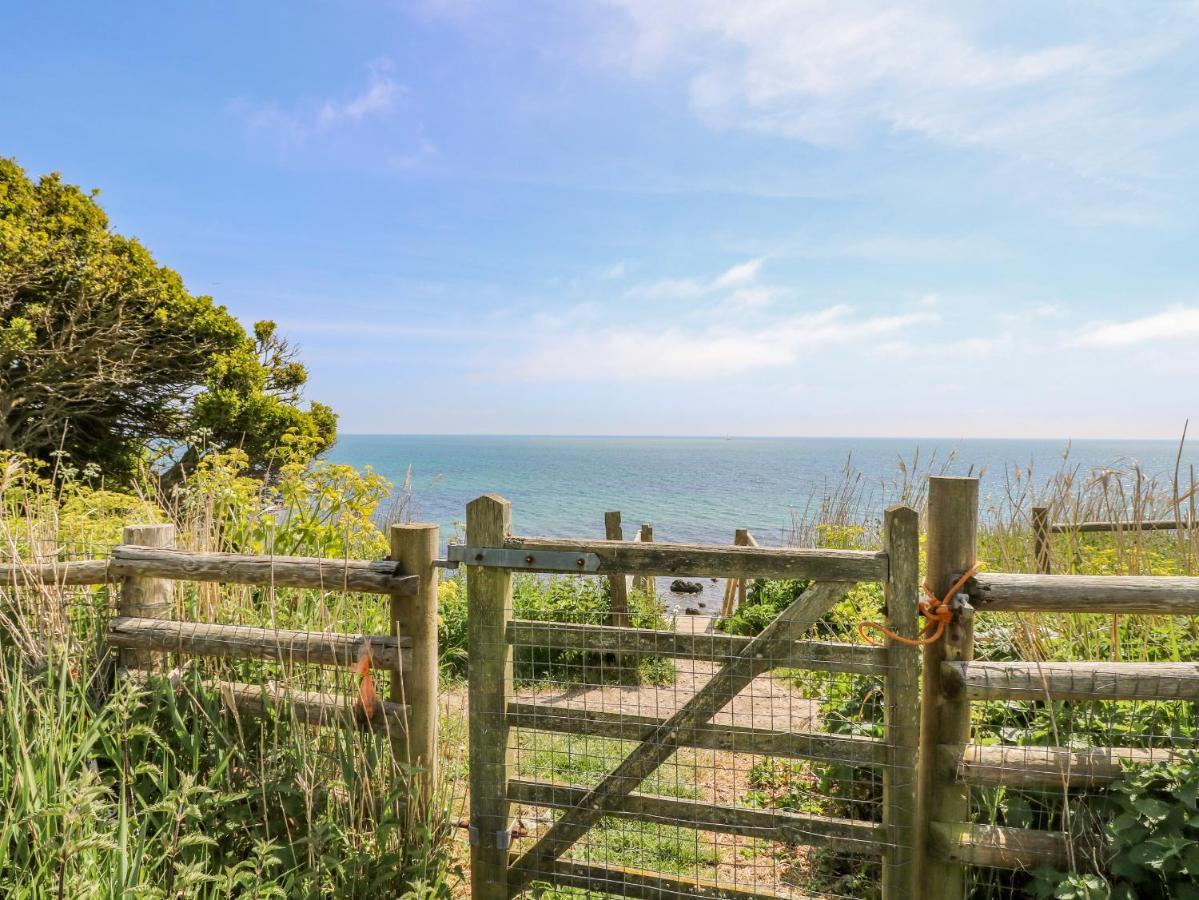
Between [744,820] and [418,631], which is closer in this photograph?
[744,820]

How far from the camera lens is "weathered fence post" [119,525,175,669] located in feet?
10.6

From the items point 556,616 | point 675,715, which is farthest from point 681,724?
point 556,616

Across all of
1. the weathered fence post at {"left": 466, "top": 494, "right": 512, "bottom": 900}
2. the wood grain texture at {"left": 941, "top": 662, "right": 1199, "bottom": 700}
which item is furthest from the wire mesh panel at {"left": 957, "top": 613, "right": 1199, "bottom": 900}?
the weathered fence post at {"left": 466, "top": 494, "right": 512, "bottom": 900}

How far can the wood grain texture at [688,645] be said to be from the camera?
244 centimetres

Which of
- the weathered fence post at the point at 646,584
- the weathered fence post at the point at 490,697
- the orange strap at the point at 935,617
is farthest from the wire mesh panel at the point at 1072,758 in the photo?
the weathered fence post at the point at 646,584

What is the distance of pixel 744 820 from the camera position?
2.49 meters

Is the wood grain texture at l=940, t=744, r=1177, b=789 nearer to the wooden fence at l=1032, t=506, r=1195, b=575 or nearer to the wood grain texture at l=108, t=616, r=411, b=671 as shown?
the wooden fence at l=1032, t=506, r=1195, b=575

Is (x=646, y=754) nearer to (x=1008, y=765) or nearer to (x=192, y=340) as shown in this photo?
(x=1008, y=765)

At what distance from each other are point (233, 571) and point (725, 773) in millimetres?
3404

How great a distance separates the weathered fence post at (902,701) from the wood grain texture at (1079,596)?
0.27m

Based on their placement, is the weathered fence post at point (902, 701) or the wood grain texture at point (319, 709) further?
the wood grain texture at point (319, 709)

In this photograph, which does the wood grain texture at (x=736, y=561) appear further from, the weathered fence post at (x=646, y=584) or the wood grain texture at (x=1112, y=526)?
the weathered fence post at (x=646, y=584)

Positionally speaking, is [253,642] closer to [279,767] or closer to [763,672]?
[279,767]

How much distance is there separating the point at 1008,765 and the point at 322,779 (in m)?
2.68
